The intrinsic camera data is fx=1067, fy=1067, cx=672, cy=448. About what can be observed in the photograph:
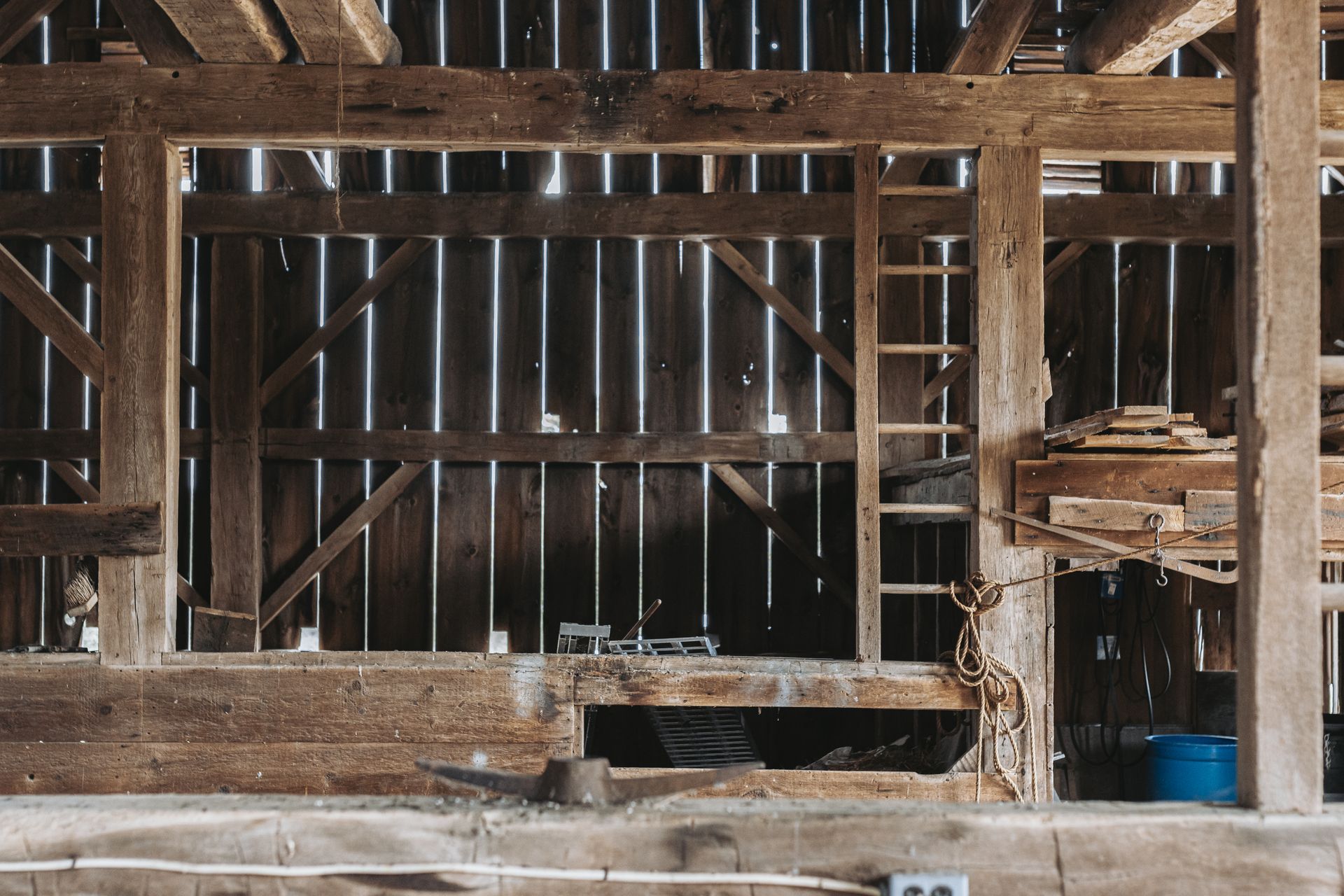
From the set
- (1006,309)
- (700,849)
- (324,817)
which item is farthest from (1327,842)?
(1006,309)

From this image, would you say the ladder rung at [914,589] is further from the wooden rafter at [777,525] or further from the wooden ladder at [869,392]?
the wooden rafter at [777,525]

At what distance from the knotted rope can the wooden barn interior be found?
0.07ft

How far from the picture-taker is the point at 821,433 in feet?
24.0

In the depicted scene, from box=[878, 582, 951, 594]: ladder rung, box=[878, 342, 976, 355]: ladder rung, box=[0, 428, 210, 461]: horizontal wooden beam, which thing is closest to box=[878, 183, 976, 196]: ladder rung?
box=[878, 342, 976, 355]: ladder rung

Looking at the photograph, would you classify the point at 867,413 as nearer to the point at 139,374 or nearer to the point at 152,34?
the point at 139,374

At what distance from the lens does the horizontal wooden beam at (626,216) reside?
7098 mm

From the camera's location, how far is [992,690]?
427 cm

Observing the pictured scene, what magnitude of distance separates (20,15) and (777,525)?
5.30 m

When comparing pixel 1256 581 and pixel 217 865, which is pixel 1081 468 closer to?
pixel 1256 581

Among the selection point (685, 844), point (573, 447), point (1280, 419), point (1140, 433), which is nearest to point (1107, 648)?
point (1140, 433)

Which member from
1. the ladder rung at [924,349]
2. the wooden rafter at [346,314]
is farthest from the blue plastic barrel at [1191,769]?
the wooden rafter at [346,314]

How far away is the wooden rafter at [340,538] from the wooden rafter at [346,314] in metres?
0.97

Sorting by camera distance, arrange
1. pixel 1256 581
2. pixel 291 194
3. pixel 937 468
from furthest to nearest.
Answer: pixel 291 194
pixel 937 468
pixel 1256 581

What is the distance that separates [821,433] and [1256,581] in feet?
17.6
